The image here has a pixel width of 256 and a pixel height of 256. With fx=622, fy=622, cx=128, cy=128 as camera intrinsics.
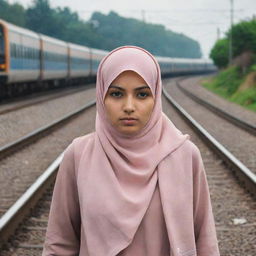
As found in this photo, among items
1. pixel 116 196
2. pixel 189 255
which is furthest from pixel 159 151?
pixel 189 255

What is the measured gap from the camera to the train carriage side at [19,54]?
830 inches

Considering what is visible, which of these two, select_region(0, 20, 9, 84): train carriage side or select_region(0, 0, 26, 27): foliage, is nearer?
select_region(0, 20, 9, 84): train carriage side

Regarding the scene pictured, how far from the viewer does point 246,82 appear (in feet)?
99.3

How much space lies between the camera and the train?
21.3m

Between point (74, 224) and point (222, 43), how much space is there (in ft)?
171

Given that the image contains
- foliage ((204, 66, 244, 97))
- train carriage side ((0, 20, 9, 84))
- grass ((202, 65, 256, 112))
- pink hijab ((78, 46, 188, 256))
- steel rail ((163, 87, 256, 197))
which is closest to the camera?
pink hijab ((78, 46, 188, 256))

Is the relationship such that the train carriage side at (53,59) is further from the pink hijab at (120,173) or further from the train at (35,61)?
the pink hijab at (120,173)

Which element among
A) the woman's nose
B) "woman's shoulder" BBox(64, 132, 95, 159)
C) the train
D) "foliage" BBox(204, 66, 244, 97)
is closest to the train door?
the train

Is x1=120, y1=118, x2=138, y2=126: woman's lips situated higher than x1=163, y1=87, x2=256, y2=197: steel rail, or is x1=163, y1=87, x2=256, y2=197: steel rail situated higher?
x1=120, y1=118, x2=138, y2=126: woman's lips

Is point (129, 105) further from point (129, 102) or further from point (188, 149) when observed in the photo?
point (188, 149)

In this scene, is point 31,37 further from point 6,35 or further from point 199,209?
point 199,209

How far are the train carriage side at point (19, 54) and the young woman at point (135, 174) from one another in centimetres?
1939

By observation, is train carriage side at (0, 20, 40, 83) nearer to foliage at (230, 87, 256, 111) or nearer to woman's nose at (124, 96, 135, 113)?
foliage at (230, 87, 256, 111)

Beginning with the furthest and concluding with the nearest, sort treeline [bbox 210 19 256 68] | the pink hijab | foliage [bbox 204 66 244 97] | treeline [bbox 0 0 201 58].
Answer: treeline [bbox 0 0 201 58]
treeline [bbox 210 19 256 68]
foliage [bbox 204 66 244 97]
the pink hijab
